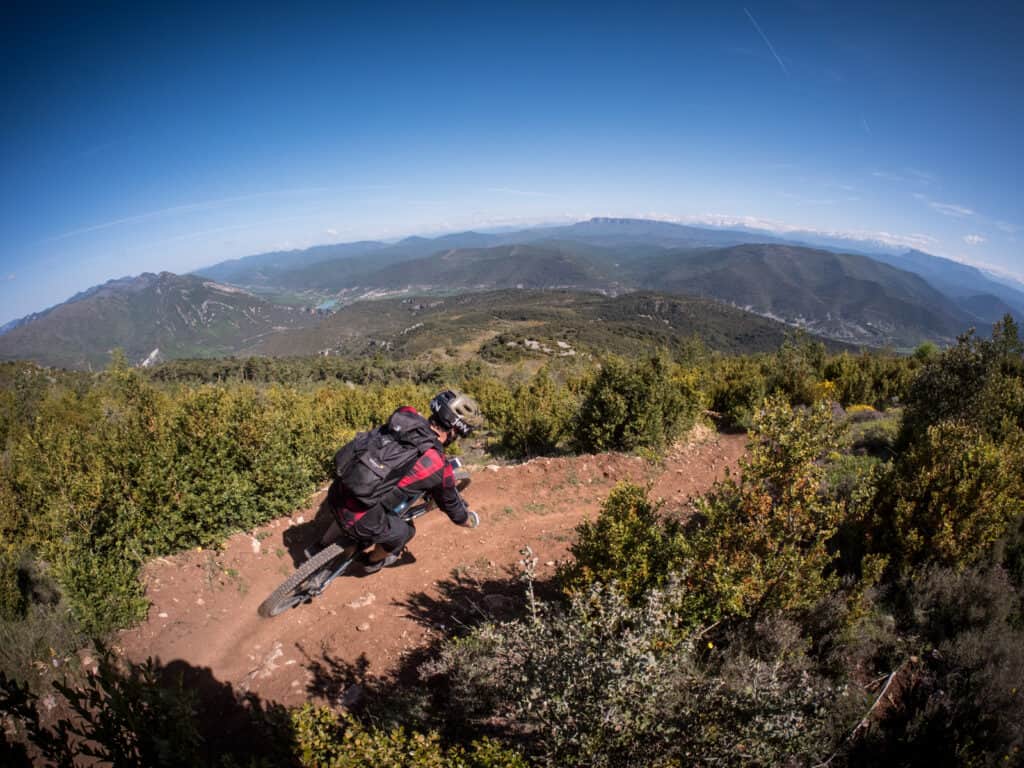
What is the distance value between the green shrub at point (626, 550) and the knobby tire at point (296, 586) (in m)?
2.99

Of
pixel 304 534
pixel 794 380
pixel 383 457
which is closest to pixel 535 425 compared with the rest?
pixel 304 534

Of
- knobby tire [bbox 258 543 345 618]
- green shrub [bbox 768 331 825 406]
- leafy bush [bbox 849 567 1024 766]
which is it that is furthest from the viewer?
green shrub [bbox 768 331 825 406]

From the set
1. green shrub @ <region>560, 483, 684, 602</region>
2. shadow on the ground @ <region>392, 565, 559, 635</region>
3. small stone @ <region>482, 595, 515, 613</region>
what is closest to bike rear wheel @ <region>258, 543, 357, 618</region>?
shadow on the ground @ <region>392, 565, 559, 635</region>

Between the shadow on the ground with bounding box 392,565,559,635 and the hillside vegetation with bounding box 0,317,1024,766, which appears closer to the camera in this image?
the hillside vegetation with bounding box 0,317,1024,766

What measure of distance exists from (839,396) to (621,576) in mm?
25592

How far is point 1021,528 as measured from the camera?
6.23 meters

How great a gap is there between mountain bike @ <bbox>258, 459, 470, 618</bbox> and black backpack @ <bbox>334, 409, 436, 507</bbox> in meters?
0.52

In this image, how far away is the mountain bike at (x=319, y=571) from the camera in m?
5.59

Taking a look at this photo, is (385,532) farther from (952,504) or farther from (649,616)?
(952,504)

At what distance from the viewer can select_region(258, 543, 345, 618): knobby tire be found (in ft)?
18.3

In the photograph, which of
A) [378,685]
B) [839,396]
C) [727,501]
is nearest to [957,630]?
[727,501]

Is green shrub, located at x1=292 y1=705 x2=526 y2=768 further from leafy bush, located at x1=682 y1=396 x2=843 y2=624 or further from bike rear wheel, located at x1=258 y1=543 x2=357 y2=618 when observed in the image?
bike rear wheel, located at x1=258 y1=543 x2=357 y2=618

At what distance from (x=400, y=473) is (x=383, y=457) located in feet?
0.88

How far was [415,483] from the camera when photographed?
16.9 feet
